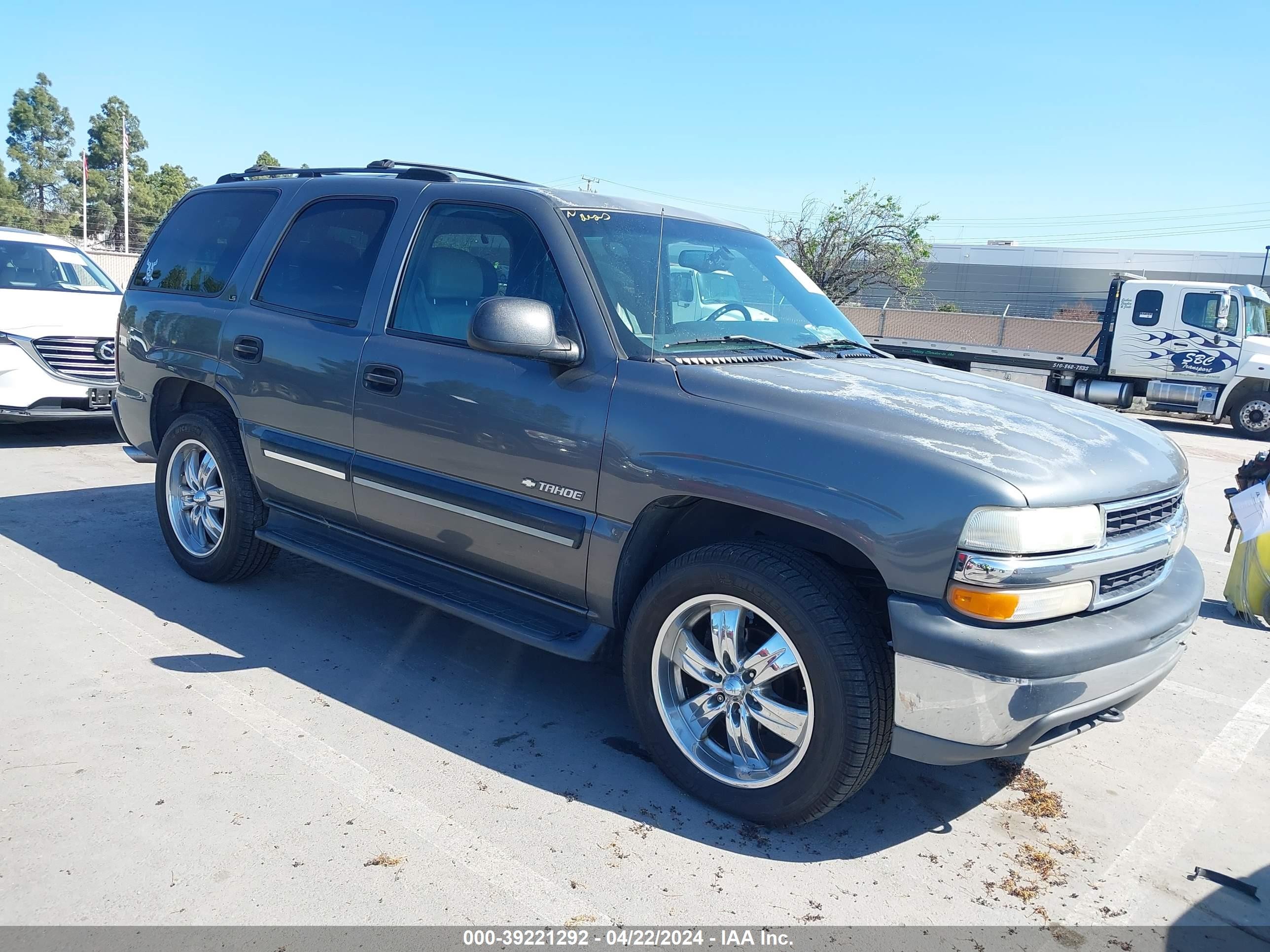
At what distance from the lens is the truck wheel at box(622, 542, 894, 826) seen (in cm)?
276

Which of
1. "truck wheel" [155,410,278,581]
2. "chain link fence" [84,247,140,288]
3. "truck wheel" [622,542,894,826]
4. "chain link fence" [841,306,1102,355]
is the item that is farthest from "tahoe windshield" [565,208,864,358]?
"chain link fence" [84,247,140,288]

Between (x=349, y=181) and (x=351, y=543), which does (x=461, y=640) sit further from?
(x=349, y=181)

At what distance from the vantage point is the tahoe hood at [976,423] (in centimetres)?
272

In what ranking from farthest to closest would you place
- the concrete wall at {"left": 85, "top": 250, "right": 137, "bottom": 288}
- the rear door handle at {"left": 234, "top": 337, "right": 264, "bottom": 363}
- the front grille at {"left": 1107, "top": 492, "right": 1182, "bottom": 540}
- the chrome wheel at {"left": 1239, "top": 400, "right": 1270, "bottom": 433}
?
the concrete wall at {"left": 85, "top": 250, "right": 137, "bottom": 288} → the chrome wheel at {"left": 1239, "top": 400, "right": 1270, "bottom": 433} → the rear door handle at {"left": 234, "top": 337, "right": 264, "bottom": 363} → the front grille at {"left": 1107, "top": 492, "right": 1182, "bottom": 540}

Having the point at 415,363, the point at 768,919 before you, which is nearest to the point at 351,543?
the point at 415,363

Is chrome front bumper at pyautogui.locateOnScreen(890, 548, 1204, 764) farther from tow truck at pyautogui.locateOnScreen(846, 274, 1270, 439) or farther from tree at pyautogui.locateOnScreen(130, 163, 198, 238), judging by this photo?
tree at pyautogui.locateOnScreen(130, 163, 198, 238)

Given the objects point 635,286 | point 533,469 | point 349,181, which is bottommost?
point 533,469

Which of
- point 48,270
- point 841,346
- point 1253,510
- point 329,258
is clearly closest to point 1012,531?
point 841,346

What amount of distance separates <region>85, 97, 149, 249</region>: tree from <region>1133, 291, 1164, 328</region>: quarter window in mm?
56819

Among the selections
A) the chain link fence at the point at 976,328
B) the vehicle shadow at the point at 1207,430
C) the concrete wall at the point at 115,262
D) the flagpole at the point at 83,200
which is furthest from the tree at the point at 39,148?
the vehicle shadow at the point at 1207,430

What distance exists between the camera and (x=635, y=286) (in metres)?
3.54

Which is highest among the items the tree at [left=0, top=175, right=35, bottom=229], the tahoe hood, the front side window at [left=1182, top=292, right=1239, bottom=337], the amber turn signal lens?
the tree at [left=0, top=175, right=35, bottom=229]

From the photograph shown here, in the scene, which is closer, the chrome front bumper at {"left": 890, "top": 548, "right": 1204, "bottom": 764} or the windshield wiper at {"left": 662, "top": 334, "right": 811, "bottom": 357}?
the chrome front bumper at {"left": 890, "top": 548, "right": 1204, "bottom": 764}

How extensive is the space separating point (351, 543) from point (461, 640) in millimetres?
697
